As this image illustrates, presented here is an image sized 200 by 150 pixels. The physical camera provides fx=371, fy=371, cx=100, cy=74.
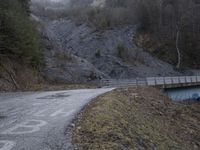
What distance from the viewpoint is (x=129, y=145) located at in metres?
9.11

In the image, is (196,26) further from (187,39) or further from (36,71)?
(36,71)

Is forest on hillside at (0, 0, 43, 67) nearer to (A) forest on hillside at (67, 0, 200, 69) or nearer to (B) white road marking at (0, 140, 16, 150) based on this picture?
(B) white road marking at (0, 140, 16, 150)

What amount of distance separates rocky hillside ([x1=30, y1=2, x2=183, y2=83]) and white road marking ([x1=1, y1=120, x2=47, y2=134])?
28526 mm

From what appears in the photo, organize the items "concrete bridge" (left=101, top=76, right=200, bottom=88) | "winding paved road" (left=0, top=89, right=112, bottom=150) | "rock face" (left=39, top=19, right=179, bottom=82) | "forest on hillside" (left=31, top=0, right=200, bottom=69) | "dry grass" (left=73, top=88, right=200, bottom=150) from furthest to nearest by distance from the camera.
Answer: "forest on hillside" (left=31, top=0, right=200, bottom=69)
"rock face" (left=39, top=19, right=179, bottom=82)
"concrete bridge" (left=101, top=76, right=200, bottom=88)
"dry grass" (left=73, top=88, right=200, bottom=150)
"winding paved road" (left=0, top=89, right=112, bottom=150)

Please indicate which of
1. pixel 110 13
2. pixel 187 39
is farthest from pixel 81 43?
pixel 187 39

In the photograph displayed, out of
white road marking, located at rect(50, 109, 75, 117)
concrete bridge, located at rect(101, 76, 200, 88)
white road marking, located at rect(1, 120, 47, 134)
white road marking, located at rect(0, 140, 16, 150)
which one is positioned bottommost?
A: concrete bridge, located at rect(101, 76, 200, 88)

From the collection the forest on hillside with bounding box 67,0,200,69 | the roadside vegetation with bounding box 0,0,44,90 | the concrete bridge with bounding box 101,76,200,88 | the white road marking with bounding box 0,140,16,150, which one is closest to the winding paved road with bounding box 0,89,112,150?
the white road marking with bounding box 0,140,16,150

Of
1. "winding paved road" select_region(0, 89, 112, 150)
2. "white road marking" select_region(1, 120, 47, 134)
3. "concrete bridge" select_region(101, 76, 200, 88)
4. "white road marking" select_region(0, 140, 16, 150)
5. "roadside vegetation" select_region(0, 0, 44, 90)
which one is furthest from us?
"concrete bridge" select_region(101, 76, 200, 88)

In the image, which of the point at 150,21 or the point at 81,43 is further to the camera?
the point at 150,21

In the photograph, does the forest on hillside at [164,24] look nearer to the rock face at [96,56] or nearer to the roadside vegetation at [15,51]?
the rock face at [96,56]

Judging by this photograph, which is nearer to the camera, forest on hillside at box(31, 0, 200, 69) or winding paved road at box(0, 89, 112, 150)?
winding paved road at box(0, 89, 112, 150)

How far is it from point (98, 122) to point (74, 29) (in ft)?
211

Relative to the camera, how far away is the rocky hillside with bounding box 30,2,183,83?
4384cm

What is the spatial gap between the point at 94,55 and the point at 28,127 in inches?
1974
